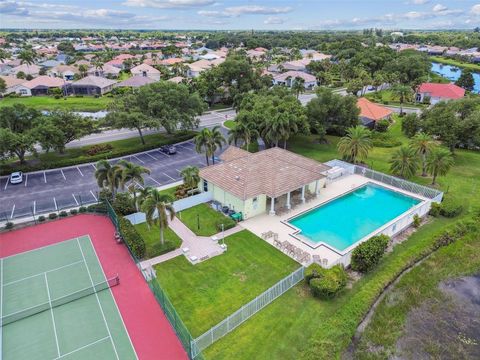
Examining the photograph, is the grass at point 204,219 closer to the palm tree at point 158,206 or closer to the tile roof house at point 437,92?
the palm tree at point 158,206

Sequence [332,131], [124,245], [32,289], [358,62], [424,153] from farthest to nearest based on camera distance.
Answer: [358,62]
[332,131]
[424,153]
[124,245]
[32,289]

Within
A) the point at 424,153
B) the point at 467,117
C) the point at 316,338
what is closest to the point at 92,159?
the point at 316,338

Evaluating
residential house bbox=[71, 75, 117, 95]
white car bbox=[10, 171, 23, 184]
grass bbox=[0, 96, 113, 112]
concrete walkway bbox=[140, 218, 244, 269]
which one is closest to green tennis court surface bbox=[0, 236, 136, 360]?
concrete walkway bbox=[140, 218, 244, 269]

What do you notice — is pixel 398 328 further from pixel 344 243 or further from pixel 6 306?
pixel 6 306

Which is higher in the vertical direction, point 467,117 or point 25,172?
point 467,117

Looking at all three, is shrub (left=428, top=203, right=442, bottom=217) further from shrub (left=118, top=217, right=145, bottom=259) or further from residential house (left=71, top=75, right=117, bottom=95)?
residential house (left=71, top=75, right=117, bottom=95)

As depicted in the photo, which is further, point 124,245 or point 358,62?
point 358,62

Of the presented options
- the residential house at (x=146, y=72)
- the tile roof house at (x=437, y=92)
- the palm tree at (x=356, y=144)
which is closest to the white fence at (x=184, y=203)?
the palm tree at (x=356, y=144)
